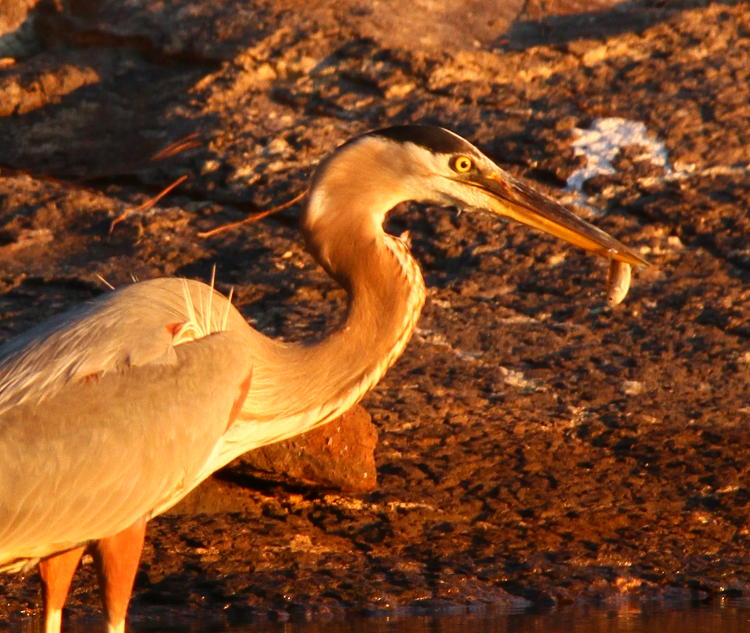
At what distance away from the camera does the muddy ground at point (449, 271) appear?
20.9ft

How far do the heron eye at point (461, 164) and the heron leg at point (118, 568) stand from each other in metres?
1.62

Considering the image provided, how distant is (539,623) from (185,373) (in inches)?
62.9

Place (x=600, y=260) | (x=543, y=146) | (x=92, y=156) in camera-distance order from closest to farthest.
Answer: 1. (x=600, y=260)
2. (x=543, y=146)
3. (x=92, y=156)

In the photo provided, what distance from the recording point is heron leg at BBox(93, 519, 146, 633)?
17.1ft

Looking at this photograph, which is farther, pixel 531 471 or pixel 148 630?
pixel 531 471

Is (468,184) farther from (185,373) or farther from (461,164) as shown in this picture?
(185,373)

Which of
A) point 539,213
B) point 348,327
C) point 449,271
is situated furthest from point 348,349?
point 449,271

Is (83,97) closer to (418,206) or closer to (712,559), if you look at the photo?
(418,206)

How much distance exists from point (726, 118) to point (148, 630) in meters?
4.78

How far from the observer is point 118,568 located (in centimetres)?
529

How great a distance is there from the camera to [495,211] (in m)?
5.90

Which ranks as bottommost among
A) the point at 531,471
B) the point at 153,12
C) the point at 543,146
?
the point at 531,471

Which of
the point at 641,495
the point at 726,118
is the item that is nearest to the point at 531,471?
the point at 641,495

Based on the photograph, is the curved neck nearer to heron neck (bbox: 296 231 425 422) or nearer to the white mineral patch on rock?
heron neck (bbox: 296 231 425 422)
